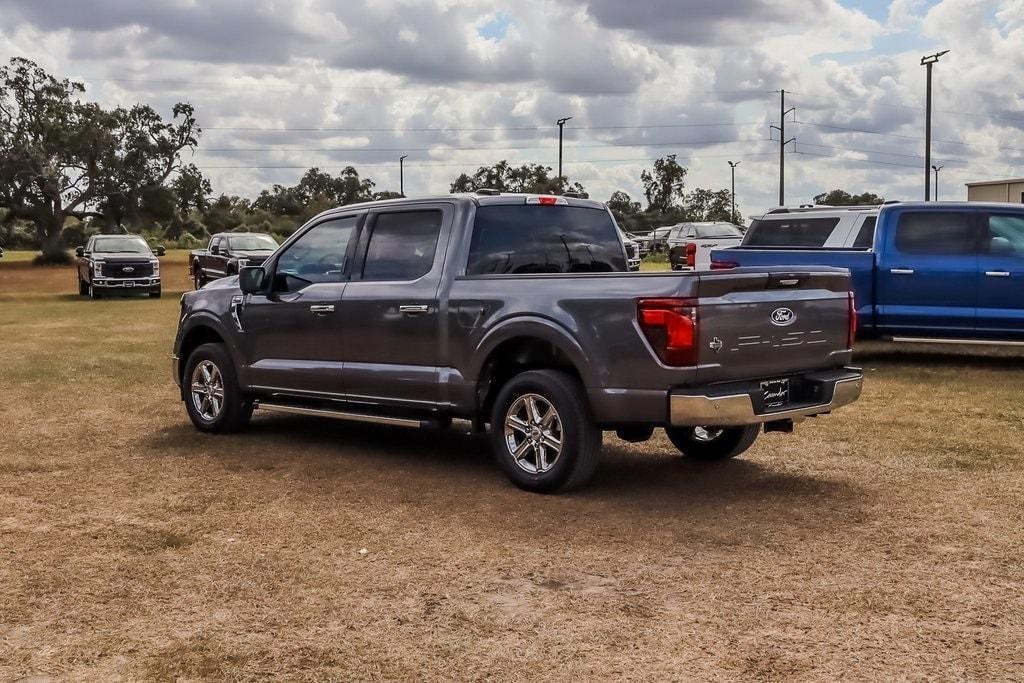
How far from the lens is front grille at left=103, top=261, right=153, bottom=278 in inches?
1258

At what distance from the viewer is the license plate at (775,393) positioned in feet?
22.9

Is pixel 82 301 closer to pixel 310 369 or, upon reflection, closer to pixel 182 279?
pixel 182 279

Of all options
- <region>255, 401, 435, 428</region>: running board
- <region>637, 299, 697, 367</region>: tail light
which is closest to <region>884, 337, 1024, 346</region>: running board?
<region>255, 401, 435, 428</region>: running board

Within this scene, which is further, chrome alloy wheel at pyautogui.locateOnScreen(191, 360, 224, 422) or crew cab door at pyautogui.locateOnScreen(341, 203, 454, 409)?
chrome alloy wheel at pyautogui.locateOnScreen(191, 360, 224, 422)

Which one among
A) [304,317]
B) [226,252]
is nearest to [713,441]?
[304,317]

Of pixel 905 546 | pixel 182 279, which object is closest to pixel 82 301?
pixel 182 279

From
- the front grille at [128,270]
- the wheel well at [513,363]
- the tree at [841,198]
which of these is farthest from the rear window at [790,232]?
the tree at [841,198]

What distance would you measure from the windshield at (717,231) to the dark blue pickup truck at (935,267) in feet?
94.6

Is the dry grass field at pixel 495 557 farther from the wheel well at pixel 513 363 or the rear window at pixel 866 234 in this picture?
the rear window at pixel 866 234

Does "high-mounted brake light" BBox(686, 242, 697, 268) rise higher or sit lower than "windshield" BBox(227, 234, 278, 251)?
lower

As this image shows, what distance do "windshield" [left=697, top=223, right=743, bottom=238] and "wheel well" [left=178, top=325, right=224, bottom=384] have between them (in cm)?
3423

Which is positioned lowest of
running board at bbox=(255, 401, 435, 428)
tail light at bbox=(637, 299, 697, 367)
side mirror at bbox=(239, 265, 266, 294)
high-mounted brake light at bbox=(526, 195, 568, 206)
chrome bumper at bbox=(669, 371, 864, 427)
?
running board at bbox=(255, 401, 435, 428)

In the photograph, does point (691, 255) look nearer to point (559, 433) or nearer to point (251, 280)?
point (251, 280)

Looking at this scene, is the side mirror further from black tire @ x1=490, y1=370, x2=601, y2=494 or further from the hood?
the hood
